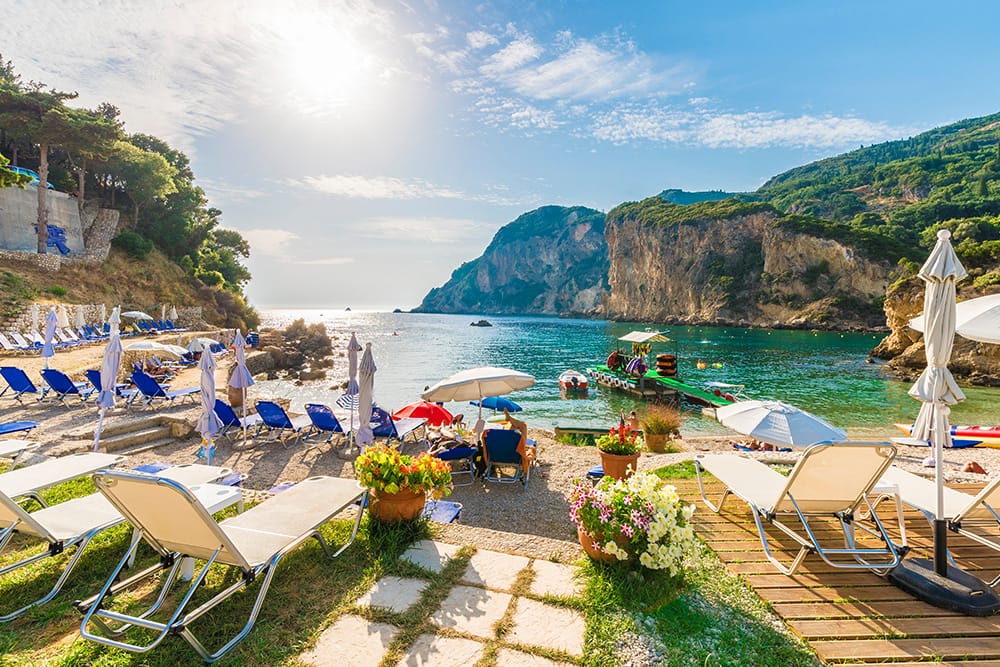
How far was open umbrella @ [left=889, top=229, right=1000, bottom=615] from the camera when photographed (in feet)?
10.1

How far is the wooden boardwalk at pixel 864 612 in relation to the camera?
2.61 metres

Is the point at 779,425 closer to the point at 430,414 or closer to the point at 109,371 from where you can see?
the point at 430,414

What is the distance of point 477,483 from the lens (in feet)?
25.3

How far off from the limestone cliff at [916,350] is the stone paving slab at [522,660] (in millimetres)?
26724

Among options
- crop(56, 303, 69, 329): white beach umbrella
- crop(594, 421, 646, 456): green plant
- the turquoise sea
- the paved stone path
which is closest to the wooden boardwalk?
the paved stone path

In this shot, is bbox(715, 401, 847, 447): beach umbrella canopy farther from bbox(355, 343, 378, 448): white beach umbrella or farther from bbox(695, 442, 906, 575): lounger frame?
bbox(355, 343, 378, 448): white beach umbrella

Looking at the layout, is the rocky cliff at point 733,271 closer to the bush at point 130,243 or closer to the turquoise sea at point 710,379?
the turquoise sea at point 710,379

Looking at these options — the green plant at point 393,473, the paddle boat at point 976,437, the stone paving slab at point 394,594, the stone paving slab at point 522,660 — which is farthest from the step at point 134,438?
the paddle boat at point 976,437

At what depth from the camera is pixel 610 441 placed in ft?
22.2

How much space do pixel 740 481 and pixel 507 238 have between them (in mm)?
199477

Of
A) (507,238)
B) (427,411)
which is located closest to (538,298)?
(507,238)

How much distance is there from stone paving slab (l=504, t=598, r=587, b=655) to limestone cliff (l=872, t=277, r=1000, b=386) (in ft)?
86.4

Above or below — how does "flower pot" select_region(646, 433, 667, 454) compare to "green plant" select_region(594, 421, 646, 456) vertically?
below

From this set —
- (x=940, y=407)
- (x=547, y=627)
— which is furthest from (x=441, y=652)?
(x=940, y=407)
